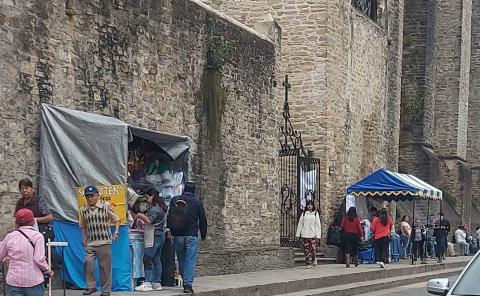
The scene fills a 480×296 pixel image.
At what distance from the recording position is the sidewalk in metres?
12.9

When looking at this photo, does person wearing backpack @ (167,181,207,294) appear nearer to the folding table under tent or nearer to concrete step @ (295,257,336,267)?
concrete step @ (295,257,336,267)

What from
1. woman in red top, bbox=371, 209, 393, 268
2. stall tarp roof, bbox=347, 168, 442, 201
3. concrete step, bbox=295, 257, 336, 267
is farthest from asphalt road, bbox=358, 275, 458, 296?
stall tarp roof, bbox=347, 168, 442, 201

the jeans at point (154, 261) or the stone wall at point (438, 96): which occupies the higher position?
the stone wall at point (438, 96)

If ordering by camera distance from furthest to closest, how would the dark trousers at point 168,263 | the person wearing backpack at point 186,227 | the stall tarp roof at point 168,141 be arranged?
the stall tarp roof at point 168,141 → the dark trousers at point 168,263 → the person wearing backpack at point 186,227

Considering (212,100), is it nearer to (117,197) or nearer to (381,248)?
(117,197)

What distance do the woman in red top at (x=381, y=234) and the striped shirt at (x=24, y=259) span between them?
46.2 feet

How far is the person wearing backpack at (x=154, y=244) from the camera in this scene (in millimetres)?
12646

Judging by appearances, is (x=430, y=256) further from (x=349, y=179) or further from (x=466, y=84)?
(x=466, y=84)

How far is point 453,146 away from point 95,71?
29.2 meters

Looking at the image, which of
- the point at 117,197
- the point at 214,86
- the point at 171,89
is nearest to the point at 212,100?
the point at 214,86

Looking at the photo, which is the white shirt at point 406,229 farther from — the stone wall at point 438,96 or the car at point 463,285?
the car at point 463,285

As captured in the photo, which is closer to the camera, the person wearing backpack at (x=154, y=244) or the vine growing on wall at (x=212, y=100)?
the person wearing backpack at (x=154, y=244)

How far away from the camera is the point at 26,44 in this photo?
1151cm

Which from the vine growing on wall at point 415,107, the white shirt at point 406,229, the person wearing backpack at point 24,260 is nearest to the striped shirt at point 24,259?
the person wearing backpack at point 24,260
